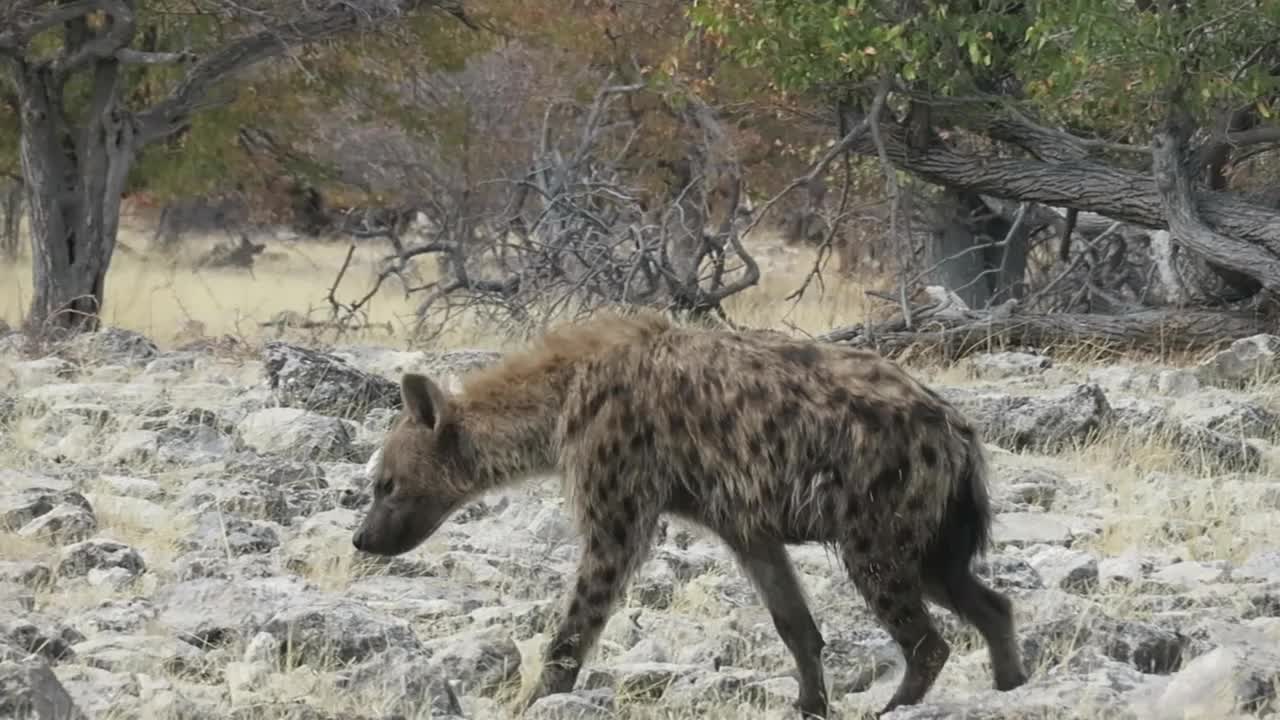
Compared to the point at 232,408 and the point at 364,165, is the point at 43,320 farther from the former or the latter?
the point at 364,165

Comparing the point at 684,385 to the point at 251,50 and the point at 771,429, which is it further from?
the point at 251,50

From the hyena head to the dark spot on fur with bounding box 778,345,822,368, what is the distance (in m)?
1.05

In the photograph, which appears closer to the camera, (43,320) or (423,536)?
(423,536)

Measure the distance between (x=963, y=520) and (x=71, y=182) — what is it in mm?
10681

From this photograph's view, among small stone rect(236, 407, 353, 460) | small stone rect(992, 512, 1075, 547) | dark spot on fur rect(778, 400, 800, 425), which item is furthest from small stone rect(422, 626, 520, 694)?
small stone rect(236, 407, 353, 460)

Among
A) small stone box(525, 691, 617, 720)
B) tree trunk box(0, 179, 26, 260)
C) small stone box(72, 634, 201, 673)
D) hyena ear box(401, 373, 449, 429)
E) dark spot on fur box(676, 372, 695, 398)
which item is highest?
dark spot on fur box(676, 372, 695, 398)

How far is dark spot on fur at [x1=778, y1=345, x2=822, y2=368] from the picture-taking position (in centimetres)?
543

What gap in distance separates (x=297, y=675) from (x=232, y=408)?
494cm

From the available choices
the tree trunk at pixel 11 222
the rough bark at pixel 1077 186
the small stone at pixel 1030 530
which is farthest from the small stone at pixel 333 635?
the tree trunk at pixel 11 222

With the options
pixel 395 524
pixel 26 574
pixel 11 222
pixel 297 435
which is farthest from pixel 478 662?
pixel 11 222

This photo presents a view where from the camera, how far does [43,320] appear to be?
45.0 ft

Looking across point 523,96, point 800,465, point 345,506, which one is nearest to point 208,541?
point 345,506

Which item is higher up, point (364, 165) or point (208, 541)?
point (208, 541)

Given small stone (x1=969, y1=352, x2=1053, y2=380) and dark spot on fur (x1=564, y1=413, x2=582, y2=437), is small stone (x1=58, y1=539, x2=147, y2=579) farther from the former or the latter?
small stone (x1=969, y1=352, x2=1053, y2=380)
